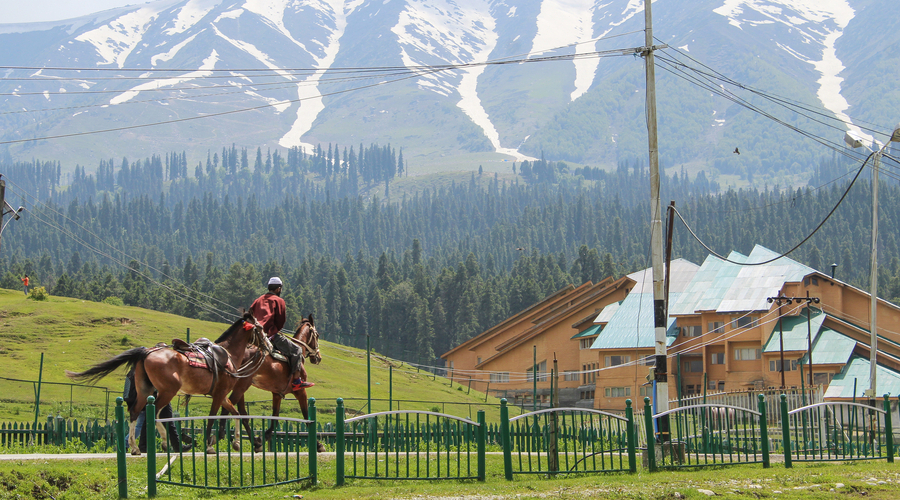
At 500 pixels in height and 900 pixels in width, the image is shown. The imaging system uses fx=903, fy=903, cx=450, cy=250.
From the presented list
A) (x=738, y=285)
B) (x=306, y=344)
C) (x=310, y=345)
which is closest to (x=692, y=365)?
(x=738, y=285)

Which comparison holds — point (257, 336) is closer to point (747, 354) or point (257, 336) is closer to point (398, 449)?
point (398, 449)

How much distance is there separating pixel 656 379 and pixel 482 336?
7721 centimetres

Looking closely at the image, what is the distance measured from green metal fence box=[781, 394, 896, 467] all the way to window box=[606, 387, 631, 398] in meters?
51.3

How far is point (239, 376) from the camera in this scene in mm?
19312

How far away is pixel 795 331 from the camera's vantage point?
67500mm

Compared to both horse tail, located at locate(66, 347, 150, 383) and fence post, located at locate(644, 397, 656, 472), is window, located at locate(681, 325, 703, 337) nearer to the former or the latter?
fence post, located at locate(644, 397, 656, 472)

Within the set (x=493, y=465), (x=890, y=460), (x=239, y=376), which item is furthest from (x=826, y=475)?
(x=239, y=376)

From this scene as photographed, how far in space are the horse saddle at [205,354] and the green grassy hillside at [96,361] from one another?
2591 cm

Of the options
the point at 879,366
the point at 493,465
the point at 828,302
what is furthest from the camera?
the point at 828,302

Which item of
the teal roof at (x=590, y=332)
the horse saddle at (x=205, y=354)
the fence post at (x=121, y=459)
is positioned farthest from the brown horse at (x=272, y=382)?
the teal roof at (x=590, y=332)

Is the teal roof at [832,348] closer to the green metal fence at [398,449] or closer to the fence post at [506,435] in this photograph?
the green metal fence at [398,449]

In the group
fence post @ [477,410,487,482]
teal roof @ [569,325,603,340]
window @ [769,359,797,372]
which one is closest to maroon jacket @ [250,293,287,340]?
fence post @ [477,410,487,482]

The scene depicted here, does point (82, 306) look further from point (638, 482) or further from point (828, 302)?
point (638, 482)

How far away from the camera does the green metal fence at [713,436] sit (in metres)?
18.9
